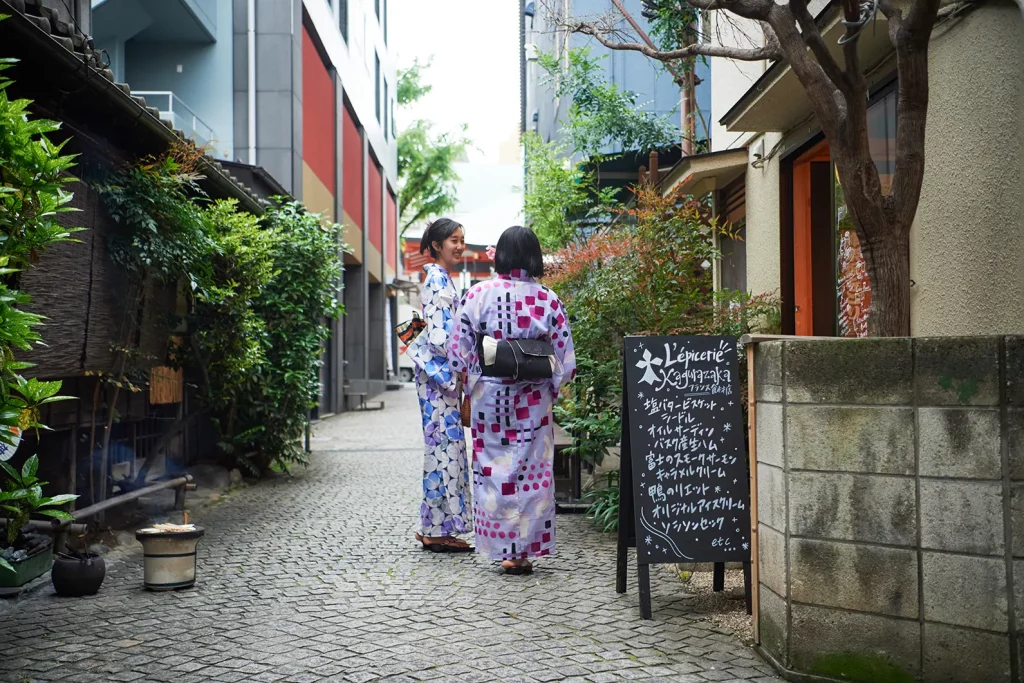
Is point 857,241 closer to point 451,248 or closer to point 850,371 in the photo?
point 451,248

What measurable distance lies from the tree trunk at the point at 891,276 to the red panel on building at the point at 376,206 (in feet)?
84.6

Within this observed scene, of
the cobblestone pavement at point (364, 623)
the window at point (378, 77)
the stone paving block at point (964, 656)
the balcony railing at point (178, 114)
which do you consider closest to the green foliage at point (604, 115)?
the balcony railing at point (178, 114)

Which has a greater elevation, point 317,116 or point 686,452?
point 317,116

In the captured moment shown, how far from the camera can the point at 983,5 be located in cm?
591

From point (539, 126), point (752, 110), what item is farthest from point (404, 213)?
point (752, 110)

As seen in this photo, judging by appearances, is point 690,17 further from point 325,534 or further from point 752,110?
→ point 325,534

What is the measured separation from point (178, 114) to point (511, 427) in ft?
36.1

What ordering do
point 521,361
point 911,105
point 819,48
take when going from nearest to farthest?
1. point 911,105
2. point 819,48
3. point 521,361

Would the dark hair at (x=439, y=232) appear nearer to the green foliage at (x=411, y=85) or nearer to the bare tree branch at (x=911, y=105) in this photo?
the bare tree branch at (x=911, y=105)

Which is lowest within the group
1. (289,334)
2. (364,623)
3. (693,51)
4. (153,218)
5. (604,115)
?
(364,623)

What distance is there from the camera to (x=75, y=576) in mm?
5273

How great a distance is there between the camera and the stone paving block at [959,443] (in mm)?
3441

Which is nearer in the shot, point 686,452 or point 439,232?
point 686,452

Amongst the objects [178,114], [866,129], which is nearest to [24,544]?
[866,129]
